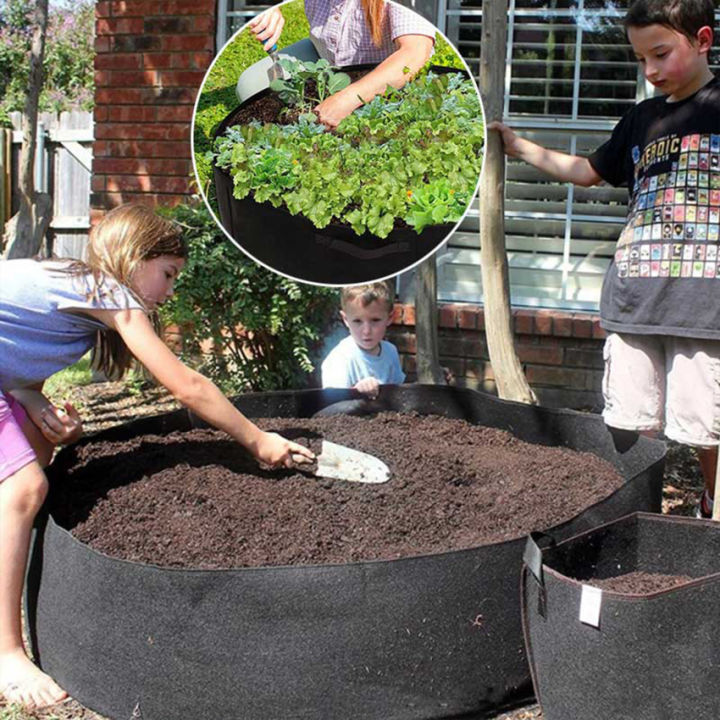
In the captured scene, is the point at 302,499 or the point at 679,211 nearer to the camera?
the point at 302,499

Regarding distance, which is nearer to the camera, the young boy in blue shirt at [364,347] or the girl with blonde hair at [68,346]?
the girl with blonde hair at [68,346]

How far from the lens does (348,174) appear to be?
267cm

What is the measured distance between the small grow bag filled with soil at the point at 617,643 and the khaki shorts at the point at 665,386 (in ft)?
2.84

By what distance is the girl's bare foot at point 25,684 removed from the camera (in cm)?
244

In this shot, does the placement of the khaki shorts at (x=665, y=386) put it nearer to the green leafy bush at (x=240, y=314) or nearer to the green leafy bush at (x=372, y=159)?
the green leafy bush at (x=372, y=159)

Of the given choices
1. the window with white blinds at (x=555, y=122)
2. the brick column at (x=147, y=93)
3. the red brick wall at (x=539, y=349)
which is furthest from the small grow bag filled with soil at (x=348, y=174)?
the brick column at (x=147, y=93)

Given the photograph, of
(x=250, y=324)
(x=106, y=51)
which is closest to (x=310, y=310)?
(x=250, y=324)

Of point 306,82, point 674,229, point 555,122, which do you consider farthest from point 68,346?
point 555,122

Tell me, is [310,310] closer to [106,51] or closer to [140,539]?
[106,51]

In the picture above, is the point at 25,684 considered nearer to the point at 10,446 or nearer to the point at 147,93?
the point at 10,446

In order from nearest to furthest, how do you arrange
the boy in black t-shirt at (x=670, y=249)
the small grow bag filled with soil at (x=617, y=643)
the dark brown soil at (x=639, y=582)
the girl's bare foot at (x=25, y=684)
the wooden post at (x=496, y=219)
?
the small grow bag filled with soil at (x=617, y=643)
the dark brown soil at (x=639, y=582)
the girl's bare foot at (x=25, y=684)
the boy in black t-shirt at (x=670, y=249)
the wooden post at (x=496, y=219)

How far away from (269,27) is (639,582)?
1.71 meters

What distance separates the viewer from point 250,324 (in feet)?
17.4

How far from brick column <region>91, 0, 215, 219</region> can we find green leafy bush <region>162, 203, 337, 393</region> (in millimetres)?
642
